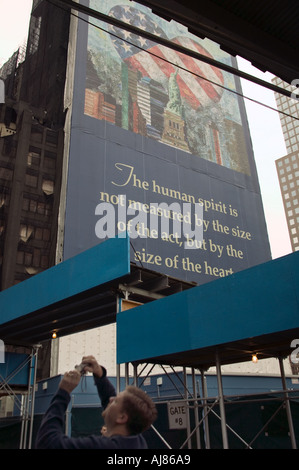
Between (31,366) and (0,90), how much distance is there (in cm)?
3755

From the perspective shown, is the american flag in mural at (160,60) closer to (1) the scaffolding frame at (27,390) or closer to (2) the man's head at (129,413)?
(1) the scaffolding frame at (27,390)

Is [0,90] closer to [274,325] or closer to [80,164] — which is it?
[80,164]

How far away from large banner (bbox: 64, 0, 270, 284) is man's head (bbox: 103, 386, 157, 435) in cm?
2542

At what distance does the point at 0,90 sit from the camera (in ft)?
155

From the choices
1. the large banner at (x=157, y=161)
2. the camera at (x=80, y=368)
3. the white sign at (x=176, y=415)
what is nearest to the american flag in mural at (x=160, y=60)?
the large banner at (x=157, y=161)

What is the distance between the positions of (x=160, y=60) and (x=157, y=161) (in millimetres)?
11735

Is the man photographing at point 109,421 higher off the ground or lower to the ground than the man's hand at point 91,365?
lower

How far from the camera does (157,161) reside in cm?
3675

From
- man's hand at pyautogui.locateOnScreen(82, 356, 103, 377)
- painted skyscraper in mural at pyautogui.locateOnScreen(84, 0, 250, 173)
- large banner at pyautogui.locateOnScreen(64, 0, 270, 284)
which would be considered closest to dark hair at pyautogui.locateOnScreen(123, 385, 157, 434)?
man's hand at pyautogui.locateOnScreen(82, 356, 103, 377)

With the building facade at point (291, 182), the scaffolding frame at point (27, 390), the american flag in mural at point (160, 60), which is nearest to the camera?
the scaffolding frame at point (27, 390)

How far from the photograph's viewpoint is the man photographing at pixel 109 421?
9.46ft

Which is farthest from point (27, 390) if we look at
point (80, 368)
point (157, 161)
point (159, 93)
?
point (159, 93)

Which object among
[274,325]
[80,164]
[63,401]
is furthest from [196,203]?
[63,401]

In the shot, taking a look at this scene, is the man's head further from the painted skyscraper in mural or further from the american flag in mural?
the american flag in mural
